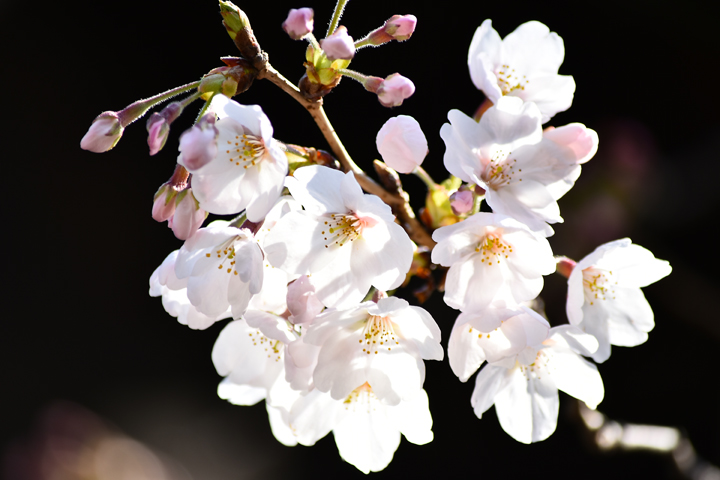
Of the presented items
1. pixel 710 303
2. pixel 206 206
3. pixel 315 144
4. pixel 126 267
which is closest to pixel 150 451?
pixel 126 267

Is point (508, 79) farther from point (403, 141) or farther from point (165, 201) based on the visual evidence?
point (165, 201)

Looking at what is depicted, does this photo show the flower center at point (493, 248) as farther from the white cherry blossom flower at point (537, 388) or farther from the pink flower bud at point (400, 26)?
the pink flower bud at point (400, 26)

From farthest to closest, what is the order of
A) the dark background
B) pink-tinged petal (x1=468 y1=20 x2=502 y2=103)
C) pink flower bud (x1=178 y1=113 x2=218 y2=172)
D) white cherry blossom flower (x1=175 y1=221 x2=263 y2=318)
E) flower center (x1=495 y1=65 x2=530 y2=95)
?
the dark background < flower center (x1=495 y1=65 x2=530 y2=95) < pink-tinged petal (x1=468 y1=20 x2=502 y2=103) < white cherry blossom flower (x1=175 y1=221 x2=263 y2=318) < pink flower bud (x1=178 y1=113 x2=218 y2=172)

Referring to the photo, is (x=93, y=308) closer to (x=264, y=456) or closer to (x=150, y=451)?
(x=150, y=451)

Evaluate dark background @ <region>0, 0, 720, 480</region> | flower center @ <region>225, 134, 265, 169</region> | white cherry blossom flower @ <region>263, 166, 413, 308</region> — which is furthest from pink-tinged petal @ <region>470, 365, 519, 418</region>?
dark background @ <region>0, 0, 720, 480</region>

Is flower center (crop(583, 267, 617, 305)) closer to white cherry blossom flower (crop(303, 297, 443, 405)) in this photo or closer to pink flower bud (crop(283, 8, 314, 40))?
white cherry blossom flower (crop(303, 297, 443, 405))

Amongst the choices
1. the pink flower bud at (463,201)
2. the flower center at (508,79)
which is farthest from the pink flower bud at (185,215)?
the flower center at (508,79)
